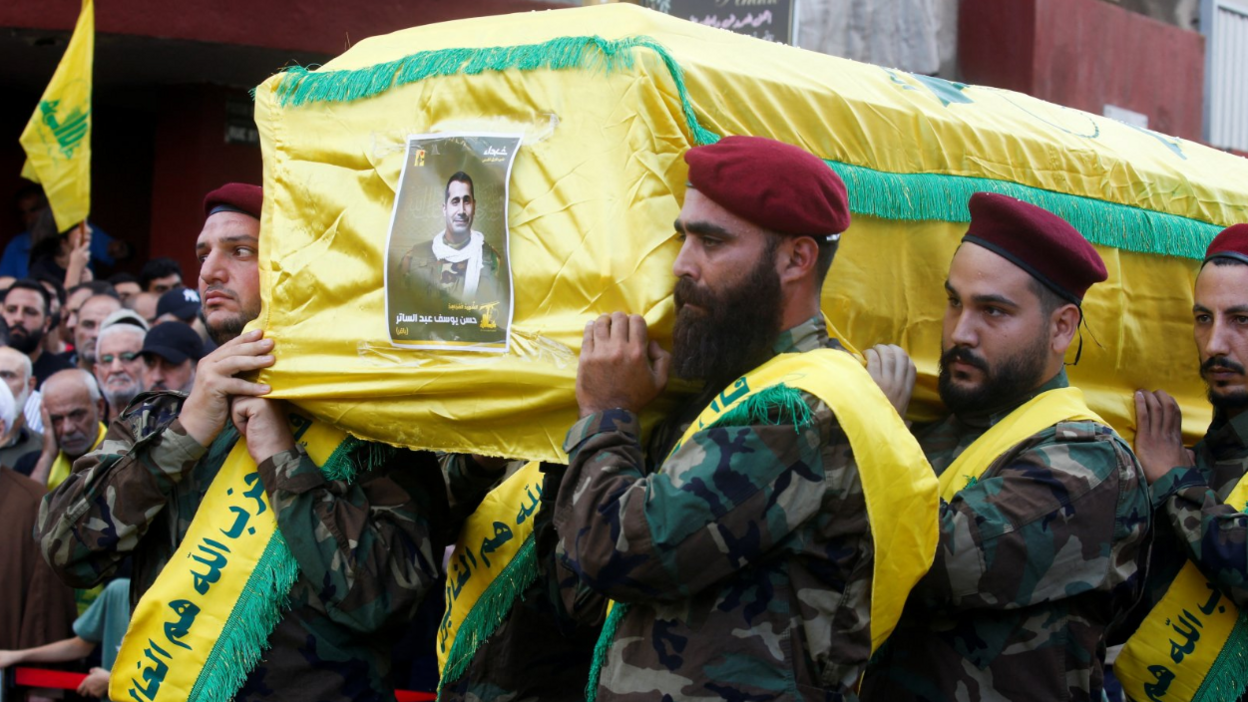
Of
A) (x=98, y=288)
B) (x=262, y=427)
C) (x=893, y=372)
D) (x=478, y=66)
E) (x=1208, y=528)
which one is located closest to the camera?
(x=478, y=66)

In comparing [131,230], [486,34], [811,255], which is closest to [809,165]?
[811,255]

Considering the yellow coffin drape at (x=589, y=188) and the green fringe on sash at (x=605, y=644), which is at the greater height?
the yellow coffin drape at (x=589, y=188)

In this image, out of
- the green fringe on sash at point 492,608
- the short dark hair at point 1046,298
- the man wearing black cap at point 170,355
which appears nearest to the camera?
the short dark hair at point 1046,298

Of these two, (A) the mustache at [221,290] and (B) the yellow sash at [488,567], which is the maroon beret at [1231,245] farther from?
(A) the mustache at [221,290]

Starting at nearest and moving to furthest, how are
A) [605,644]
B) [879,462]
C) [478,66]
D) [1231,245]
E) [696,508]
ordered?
[696,508] → [879,462] → [605,644] → [478,66] → [1231,245]

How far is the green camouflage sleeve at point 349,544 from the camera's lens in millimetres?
2801

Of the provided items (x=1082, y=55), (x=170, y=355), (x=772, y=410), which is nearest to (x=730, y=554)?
(x=772, y=410)

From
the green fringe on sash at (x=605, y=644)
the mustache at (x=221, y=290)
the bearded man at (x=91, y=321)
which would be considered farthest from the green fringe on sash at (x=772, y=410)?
the bearded man at (x=91, y=321)

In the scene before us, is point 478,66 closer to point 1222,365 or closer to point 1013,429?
point 1013,429

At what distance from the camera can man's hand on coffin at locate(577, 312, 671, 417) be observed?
2410 mm

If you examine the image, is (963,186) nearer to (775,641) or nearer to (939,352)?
(939,352)

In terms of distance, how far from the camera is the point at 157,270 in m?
7.07

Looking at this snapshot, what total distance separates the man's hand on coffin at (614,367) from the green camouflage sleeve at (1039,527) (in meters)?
0.69

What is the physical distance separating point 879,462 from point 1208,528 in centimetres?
116
